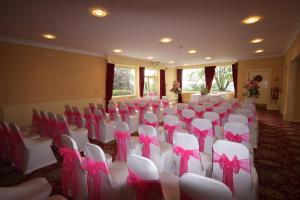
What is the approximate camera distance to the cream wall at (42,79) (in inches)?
183

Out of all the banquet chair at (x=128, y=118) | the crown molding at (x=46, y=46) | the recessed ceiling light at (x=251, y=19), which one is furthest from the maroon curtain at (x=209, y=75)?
the recessed ceiling light at (x=251, y=19)

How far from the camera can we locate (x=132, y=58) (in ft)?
27.4

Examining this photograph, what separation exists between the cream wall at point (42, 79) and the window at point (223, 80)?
25.3 ft

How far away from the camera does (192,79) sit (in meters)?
12.1

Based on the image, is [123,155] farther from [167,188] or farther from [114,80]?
[114,80]

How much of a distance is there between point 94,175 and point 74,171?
0.45 meters

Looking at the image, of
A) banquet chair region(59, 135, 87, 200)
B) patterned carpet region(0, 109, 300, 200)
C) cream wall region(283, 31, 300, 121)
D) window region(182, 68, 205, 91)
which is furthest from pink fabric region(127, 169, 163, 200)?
window region(182, 68, 205, 91)

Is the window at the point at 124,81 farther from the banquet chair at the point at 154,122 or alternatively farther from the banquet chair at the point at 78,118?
the banquet chair at the point at 154,122

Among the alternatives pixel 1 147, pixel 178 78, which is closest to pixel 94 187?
pixel 1 147

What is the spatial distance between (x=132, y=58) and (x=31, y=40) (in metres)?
4.41

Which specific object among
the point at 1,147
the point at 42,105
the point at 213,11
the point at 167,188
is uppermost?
the point at 213,11

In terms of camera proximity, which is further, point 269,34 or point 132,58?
point 132,58

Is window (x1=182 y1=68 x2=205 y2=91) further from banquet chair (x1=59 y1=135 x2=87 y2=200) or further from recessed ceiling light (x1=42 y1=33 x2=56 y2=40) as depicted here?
banquet chair (x1=59 y1=135 x2=87 y2=200)

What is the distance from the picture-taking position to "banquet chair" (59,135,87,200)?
1.92 m
